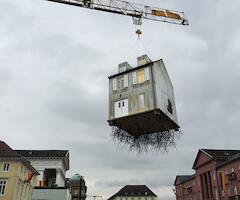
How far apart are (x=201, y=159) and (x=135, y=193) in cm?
5953

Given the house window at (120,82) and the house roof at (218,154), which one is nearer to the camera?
the house window at (120,82)

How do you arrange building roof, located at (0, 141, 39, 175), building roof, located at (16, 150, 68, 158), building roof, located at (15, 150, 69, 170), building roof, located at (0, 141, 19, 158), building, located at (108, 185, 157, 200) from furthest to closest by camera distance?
building, located at (108, 185, 157, 200) < building roof, located at (16, 150, 68, 158) < building roof, located at (15, 150, 69, 170) < building roof, located at (0, 141, 19, 158) < building roof, located at (0, 141, 39, 175)

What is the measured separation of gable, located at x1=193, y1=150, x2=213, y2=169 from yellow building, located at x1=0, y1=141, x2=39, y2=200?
44077 mm

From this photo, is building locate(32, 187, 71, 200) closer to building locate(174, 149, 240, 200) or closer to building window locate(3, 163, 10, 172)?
building window locate(3, 163, 10, 172)

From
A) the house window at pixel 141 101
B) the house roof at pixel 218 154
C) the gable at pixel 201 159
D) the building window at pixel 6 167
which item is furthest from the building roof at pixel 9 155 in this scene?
the gable at pixel 201 159

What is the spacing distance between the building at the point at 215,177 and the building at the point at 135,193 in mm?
37421

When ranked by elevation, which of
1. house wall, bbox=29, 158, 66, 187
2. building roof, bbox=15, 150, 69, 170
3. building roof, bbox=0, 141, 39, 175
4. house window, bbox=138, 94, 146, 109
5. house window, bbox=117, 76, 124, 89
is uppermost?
building roof, bbox=15, 150, 69, 170

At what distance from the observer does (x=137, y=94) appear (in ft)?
50.7

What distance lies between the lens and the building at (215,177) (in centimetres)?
6181

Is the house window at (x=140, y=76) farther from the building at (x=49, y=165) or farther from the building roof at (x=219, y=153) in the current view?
the building roof at (x=219, y=153)

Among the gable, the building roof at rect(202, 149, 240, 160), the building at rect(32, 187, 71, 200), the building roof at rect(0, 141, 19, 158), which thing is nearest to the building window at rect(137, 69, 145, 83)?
the building roof at rect(0, 141, 19, 158)

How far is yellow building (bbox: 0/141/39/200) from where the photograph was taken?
1683 inches

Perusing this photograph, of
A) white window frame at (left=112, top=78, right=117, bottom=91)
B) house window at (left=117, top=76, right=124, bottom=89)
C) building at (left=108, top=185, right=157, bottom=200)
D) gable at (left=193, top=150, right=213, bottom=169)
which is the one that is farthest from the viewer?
building at (left=108, top=185, right=157, bottom=200)

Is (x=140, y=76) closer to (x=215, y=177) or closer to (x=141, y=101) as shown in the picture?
(x=141, y=101)
